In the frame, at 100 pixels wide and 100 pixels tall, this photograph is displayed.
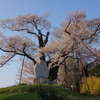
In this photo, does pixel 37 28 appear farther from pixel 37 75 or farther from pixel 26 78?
pixel 26 78

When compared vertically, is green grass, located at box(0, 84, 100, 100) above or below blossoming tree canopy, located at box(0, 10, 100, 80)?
below

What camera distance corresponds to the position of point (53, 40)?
14.9 meters

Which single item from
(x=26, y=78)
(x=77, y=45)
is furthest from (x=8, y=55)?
(x=77, y=45)

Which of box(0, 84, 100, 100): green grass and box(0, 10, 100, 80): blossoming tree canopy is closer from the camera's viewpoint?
box(0, 84, 100, 100): green grass

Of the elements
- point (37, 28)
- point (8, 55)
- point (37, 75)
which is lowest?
point (37, 75)

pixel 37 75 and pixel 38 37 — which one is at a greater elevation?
pixel 38 37

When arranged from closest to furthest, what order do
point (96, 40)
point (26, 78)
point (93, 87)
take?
point (93, 87) < point (96, 40) < point (26, 78)

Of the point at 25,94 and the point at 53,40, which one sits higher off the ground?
the point at 53,40

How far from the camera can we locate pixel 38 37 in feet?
55.2

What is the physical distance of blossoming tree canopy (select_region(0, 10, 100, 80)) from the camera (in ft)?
43.8

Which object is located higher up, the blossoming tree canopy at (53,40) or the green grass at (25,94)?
the blossoming tree canopy at (53,40)

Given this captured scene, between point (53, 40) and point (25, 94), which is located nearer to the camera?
point (25, 94)

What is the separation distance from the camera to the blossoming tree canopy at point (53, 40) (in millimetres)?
13344

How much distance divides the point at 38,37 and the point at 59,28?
3.58 m
